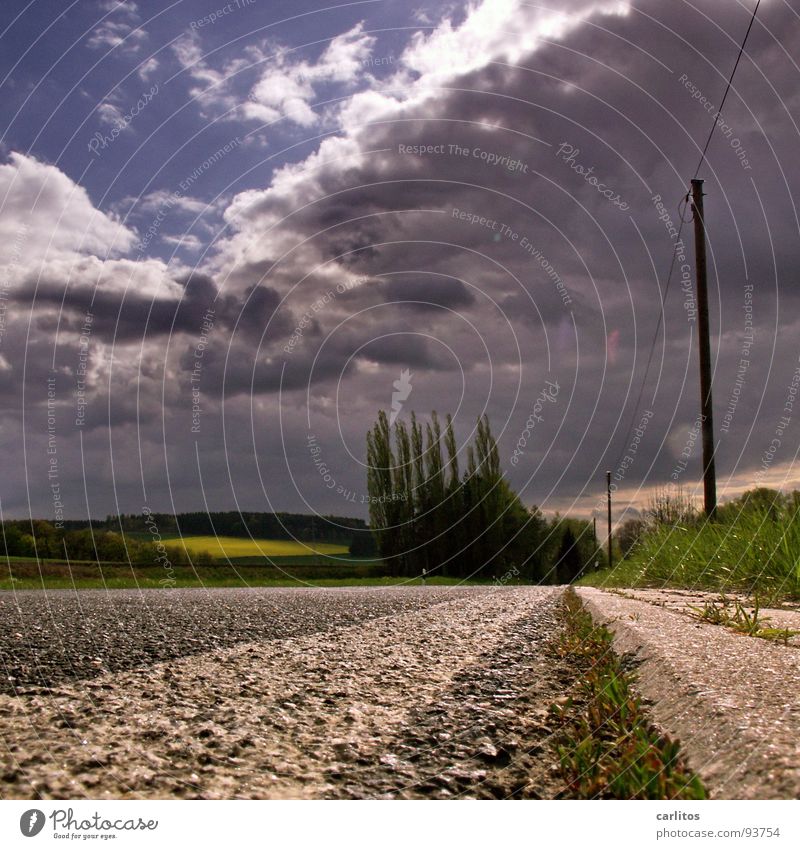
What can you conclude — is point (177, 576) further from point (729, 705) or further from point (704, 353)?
point (729, 705)

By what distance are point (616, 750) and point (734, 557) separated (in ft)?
22.9

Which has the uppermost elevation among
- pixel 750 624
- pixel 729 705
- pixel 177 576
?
pixel 729 705

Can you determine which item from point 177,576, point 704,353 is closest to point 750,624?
point 704,353

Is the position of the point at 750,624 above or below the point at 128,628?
above

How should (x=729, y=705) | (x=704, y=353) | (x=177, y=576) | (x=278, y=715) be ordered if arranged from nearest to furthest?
(x=729, y=705), (x=278, y=715), (x=704, y=353), (x=177, y=576)

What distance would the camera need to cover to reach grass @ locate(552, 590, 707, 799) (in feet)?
5.22

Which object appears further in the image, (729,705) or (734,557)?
(734,557)

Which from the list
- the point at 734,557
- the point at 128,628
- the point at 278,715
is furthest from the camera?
the point at 734,557

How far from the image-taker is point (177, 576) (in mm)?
19500

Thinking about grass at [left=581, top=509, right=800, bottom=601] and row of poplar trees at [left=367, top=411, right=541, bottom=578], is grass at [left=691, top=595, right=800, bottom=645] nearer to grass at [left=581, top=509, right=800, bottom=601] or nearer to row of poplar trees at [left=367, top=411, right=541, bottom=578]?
grass at [left=581, top=509, right=800, bottom=601]
